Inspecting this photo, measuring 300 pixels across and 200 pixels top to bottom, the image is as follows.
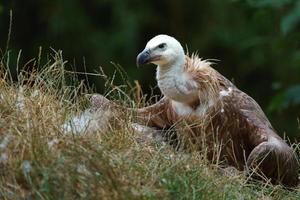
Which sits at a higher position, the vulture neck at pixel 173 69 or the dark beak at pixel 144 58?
the dark beak at pixel 144 58

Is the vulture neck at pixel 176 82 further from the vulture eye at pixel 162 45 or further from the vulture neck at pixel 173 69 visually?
the vulture eye at pixel 162 45

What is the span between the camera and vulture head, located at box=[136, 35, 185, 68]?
23.6 feet

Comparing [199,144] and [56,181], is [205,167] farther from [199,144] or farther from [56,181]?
[56,181]

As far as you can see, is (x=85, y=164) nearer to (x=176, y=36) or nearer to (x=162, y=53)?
(x=162, y=53)

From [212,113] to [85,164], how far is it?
5.92ft

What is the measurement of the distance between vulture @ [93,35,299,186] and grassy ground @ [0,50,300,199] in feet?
1.41

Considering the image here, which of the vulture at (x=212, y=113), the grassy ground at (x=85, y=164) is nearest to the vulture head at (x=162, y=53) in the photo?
the vulture at (x=212, y=113)

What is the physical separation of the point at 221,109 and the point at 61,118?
129cm

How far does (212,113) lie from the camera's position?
7.35m

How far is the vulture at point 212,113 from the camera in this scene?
7.07 metres

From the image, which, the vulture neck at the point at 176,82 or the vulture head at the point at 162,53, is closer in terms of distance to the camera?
the vulture head at the point at 162,53

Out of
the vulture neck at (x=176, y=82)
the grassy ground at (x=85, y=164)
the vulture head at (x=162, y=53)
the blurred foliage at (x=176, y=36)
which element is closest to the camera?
the grassy ground at (x=85, y=164)

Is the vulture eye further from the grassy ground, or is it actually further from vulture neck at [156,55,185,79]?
the grassy ground

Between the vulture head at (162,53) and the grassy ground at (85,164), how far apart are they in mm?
→ 633
